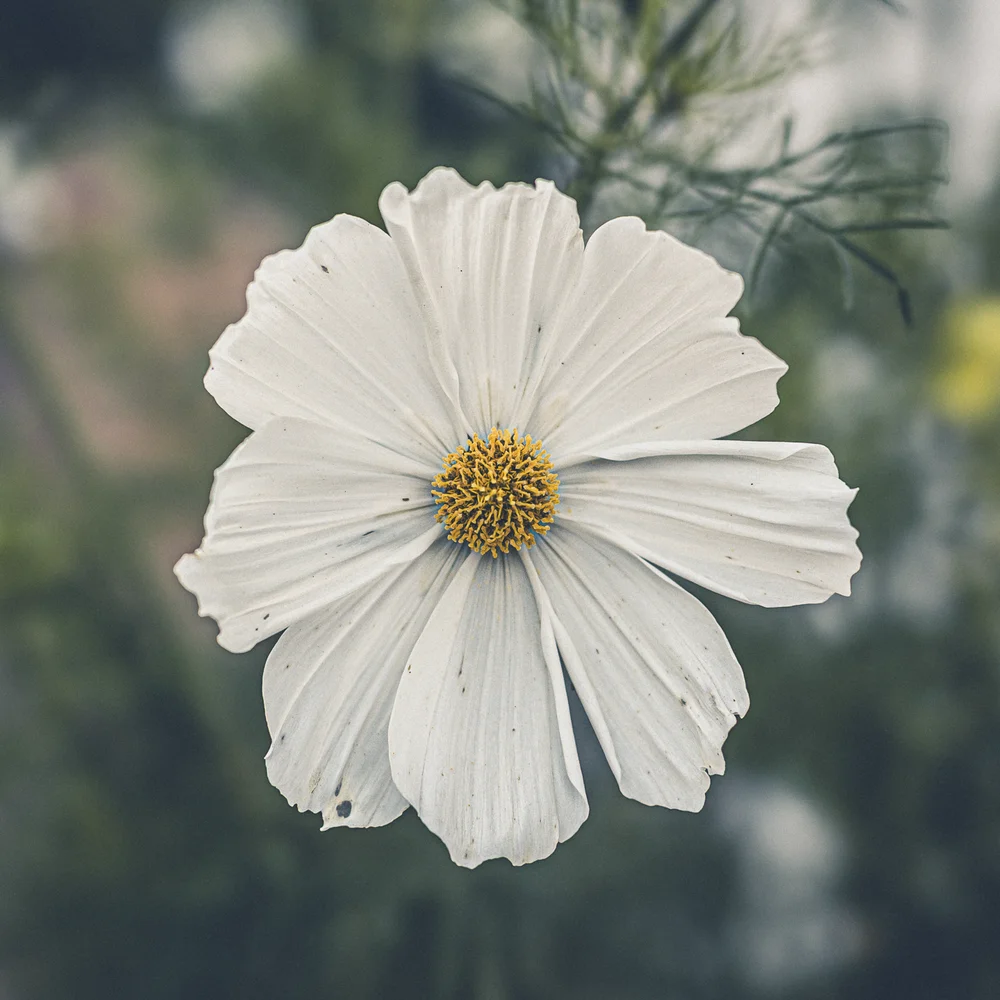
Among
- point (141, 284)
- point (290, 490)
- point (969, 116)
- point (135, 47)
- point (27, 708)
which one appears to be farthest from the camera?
point (141, 284)

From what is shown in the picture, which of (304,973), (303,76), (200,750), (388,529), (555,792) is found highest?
(303,76)

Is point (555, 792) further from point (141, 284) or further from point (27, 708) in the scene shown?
point (141, 284)

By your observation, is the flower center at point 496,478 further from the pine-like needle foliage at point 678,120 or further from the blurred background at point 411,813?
the blurred background at point 411,813

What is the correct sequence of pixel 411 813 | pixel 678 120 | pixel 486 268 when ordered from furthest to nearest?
1. pixel 411 813
2. pixel 678 120
3. pixel 486 268

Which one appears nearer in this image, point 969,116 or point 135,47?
point 135,47

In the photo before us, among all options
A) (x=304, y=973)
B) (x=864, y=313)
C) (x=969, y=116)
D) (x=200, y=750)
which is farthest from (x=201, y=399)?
(x=969, y=116)

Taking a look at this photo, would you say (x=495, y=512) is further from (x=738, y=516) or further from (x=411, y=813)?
(x=411, y=813)

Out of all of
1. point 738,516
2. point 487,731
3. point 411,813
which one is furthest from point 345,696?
point 411,813
